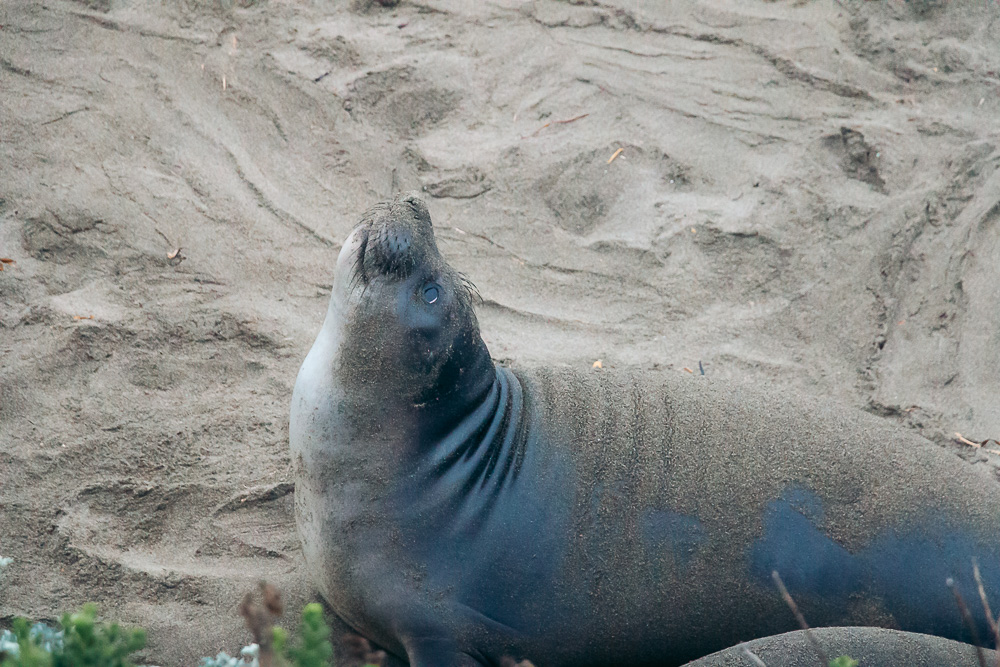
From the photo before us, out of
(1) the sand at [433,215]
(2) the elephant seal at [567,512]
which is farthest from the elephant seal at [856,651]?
(1) the sand at [433,215]

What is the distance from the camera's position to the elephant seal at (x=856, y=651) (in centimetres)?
236

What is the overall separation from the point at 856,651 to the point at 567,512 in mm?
854

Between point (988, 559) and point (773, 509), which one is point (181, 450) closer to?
point (773, 509)

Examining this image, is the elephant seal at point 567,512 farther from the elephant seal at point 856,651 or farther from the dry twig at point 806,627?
the dry twig at point 806,627

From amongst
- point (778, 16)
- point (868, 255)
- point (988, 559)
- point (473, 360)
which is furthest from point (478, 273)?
point (778, 16)

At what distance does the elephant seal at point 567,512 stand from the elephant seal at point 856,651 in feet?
1.01

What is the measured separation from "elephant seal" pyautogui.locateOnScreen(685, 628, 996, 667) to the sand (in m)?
1.39

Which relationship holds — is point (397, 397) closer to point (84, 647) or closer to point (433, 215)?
point (84, 647)

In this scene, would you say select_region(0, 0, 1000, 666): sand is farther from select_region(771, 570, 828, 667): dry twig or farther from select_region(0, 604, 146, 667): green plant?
select_region(771, 570, 828, 667): dry twig

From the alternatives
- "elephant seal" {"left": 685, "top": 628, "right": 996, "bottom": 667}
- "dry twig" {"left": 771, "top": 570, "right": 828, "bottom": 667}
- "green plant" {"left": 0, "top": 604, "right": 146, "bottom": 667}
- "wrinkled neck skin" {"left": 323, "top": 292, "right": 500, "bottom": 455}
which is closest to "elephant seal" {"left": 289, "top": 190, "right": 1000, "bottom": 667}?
"wrinkled neck skin" {"left": 323, "top": 292, "right": 500, "bottom": 455}

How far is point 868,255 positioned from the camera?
456cm

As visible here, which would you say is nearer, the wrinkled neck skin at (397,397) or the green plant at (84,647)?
the green plant at (84,647)

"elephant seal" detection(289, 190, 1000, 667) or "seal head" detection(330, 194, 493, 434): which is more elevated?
"seal head" detection(330, 194, 493, 434)

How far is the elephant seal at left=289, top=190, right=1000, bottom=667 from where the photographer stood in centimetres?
277
